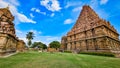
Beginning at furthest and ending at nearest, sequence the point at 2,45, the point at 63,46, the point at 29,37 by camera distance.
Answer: the point at 29,37, the point at 63,46, the point at 2,45

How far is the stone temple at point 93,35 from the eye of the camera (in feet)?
94.9

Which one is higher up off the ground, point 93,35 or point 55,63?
point 93,35

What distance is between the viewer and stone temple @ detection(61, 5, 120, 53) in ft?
94.9

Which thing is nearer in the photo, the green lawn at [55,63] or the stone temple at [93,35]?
the green lawn at [55,63]

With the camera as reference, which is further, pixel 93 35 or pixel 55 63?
pixel 93 35

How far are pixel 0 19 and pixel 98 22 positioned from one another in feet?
97.3

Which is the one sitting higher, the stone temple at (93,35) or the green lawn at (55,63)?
the stone temple at (93,35)

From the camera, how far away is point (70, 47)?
46.0 meters

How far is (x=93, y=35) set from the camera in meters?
32.9

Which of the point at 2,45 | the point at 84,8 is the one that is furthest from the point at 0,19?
the point at 84,8

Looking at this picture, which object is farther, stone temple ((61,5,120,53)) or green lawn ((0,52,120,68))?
stone temple ((61,5,120,53))

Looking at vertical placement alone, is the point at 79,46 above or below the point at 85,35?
below

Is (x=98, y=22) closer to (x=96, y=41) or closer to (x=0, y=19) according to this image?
(x=96, y=41)

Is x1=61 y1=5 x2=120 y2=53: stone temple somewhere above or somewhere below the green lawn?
above
